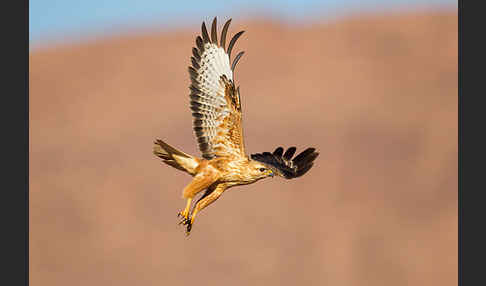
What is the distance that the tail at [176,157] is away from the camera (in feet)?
24.4

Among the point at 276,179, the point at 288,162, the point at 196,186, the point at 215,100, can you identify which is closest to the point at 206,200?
the point at 196,186

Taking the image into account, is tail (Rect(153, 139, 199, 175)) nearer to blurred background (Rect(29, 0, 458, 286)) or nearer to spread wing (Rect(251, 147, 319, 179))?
spread wing (Rect(251, 147, 319, 179))

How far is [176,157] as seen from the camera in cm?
755

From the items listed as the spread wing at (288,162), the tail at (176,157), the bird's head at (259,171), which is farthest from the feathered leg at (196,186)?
the spread wing at (288,162)

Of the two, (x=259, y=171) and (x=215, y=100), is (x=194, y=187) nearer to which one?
(x=259, y=171)

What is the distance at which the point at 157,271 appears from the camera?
30.6 metres

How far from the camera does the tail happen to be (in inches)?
293

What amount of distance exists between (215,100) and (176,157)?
83 cm

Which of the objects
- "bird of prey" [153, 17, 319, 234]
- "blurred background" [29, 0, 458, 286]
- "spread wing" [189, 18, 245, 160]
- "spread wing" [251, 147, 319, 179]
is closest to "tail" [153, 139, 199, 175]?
"bird of prey" [153, 17, 319, 234]

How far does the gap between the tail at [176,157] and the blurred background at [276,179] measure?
21.8m

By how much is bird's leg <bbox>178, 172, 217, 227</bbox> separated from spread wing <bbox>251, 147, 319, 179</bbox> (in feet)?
2.03
